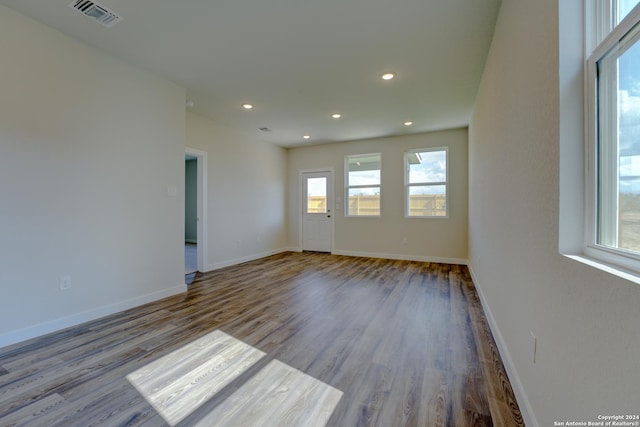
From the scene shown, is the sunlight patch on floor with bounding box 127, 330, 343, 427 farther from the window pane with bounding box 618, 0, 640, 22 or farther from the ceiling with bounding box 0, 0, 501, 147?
the ceiling with bounding box 0, 0, 501, 147

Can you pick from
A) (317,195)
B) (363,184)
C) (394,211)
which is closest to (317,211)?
(317,195)

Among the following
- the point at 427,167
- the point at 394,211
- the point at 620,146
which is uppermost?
the point at 427,167

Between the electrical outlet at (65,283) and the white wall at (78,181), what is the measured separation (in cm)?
4

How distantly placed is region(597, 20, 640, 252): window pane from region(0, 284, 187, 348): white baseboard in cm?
372

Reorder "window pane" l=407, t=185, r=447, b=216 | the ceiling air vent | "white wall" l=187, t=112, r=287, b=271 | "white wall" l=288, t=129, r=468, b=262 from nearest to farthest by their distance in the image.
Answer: the ceiling air vent → "white wall" l=187, t=112, r=287, b=271 → "white wall" l=288, t=129, r=468, b=262 → "window pane" l=407, t=185, r=447, b=216

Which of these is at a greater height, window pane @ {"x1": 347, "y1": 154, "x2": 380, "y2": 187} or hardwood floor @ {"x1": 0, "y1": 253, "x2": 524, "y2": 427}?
window pane @ {"x1": 347, "y1": 154, "x2": 380, "y2": 187}

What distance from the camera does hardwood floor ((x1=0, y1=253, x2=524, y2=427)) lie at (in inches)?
58.1

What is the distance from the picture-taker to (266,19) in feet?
7.50

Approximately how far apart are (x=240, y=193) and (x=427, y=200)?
12.5ft

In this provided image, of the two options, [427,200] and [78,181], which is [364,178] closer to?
[427,200]

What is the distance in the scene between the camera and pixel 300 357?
2.02 metres

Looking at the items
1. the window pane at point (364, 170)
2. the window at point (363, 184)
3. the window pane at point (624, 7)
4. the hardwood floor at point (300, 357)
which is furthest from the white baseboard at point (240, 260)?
the window pane at point (624, 7)

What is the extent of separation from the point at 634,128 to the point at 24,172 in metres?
3.63

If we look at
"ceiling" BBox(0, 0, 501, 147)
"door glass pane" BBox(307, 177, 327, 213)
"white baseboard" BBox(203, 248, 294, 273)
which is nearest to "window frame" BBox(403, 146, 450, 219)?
"ceiling" BBox(0, 0, 501, 147)
